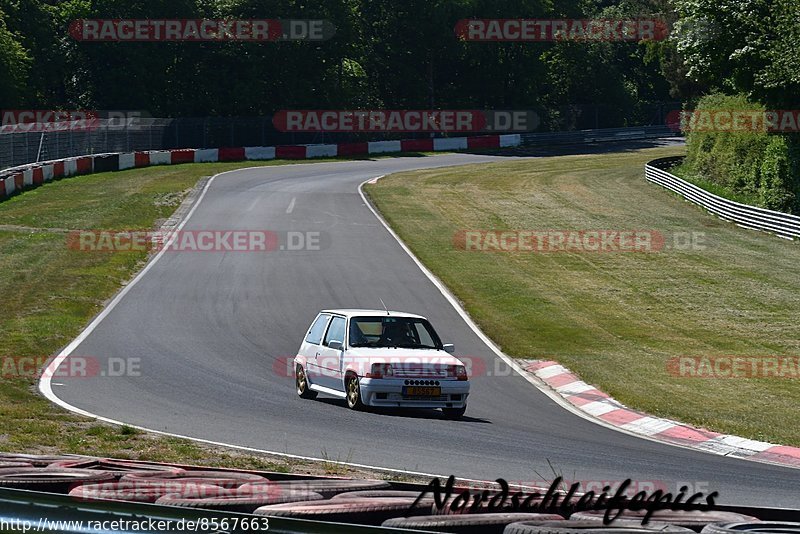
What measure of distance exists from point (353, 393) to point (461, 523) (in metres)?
10.6

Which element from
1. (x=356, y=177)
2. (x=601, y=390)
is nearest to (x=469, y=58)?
(x=356, y=177)

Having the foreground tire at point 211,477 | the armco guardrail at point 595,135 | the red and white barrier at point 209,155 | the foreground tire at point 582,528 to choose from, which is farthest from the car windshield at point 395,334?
the armco guardrail at point 595,135

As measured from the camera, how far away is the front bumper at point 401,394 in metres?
15.1

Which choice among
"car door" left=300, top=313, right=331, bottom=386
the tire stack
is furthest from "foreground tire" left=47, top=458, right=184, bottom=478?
"car door" left=300, top=313, right=331, bottom=386

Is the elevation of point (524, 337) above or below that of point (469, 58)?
below

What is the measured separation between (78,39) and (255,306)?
5455 cm

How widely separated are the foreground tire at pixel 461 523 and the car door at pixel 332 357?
1084cm

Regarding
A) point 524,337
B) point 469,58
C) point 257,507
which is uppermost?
point 469,58

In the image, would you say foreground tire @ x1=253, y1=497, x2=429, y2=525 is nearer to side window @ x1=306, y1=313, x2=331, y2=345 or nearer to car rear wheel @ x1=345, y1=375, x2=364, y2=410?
car rear wheel @ x1=345, y1=375, x2=364, y2=410

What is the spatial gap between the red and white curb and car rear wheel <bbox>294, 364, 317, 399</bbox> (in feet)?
13.0

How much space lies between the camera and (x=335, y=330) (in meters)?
16.6

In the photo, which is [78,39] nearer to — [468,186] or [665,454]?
[468,186]

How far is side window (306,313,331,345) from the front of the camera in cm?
1690

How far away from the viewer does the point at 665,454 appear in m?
12.8
